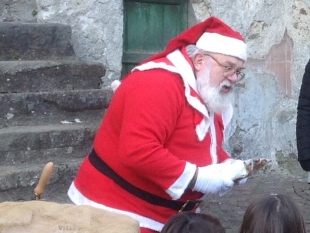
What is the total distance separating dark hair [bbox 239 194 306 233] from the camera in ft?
7.51

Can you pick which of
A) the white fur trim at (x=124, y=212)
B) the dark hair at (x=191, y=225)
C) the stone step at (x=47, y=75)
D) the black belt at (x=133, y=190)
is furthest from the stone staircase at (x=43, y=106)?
the dark hair at (x=191, y=225)

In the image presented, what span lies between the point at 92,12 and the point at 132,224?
3046mm

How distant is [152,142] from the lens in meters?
2.45

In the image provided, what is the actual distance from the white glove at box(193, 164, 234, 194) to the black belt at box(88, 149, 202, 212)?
0.17 meters

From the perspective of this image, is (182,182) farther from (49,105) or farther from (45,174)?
(49,105)

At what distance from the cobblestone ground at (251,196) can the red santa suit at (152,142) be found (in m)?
1.68

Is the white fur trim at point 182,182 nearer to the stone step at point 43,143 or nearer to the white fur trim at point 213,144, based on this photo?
the white fur trim at point 213,144

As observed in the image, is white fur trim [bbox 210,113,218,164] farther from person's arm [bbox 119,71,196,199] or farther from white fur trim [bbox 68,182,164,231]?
white fur trim [bbox 68,182,164,231]

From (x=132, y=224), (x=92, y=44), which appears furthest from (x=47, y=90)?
(x=132, y=224)

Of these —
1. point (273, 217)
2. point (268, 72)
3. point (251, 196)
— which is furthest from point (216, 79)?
point (268, 72)

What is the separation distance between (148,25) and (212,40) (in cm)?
277

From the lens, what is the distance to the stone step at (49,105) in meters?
4.10

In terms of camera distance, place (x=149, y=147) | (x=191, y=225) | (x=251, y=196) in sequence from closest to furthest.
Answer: (x=191, y=225), (x=149, y=147), (x=251, y=196)

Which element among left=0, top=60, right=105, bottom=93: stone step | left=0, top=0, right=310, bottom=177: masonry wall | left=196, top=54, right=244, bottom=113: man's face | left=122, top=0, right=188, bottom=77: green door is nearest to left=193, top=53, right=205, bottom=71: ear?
left=196, top=54, right=244, bottom=113: man's face
